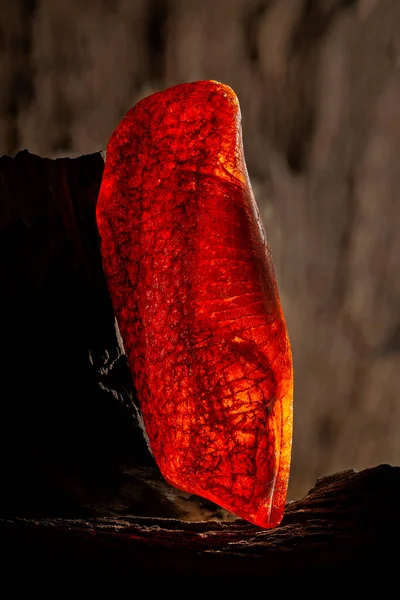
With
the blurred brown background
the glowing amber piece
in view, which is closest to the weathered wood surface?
the glowing amber piece

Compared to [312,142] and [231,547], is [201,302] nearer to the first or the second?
[231,547]

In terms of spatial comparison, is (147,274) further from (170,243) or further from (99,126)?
(99,126)

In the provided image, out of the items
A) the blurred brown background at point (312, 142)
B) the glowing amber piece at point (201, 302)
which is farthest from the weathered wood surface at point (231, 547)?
the blurred brown background at point (312, 142)

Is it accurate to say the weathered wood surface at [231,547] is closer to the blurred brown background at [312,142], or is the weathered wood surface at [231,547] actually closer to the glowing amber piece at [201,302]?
the glowing amber piece at [201,302]

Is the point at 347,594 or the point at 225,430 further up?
the point at 225,430

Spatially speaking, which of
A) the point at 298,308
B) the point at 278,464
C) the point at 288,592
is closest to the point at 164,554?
the point at 288,592

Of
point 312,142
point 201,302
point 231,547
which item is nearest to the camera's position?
point 231,547

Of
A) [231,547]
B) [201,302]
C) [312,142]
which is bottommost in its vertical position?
[231,547]

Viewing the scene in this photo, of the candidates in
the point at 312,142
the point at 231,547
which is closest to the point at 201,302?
the point at 231,547
